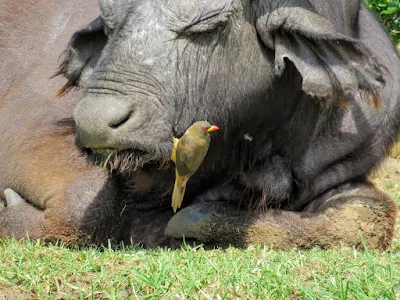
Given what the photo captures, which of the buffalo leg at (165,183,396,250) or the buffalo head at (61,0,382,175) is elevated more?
the buffalo head at (61,0,382,175)

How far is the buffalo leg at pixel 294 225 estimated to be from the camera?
5.12 metres

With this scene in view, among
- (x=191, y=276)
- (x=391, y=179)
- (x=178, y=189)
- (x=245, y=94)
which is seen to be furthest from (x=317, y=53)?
(x=391, y=179)

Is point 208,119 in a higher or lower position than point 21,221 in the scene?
higher

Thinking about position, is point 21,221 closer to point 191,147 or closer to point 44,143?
point 44,143

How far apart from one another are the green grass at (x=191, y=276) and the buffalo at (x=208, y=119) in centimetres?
81

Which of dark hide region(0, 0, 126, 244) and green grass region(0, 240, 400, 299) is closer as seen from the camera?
green grass region(0, 240, 400, 299)

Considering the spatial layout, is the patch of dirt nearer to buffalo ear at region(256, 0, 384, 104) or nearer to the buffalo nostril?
buffalo ear at region(256, 0, 384, 104)

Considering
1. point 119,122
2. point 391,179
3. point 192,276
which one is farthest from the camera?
point 391,179

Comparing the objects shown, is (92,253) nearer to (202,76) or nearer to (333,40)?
(202,76)

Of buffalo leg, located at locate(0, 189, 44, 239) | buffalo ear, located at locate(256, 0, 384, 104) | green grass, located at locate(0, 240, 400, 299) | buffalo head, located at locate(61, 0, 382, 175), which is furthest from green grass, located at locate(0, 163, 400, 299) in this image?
buffalo ear, located at locate(256, 0, 384, 104)

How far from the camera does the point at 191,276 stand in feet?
11.5

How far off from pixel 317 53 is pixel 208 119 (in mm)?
782

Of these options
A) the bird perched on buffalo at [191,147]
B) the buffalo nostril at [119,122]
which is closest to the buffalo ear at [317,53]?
the bird perched on buffalo at [191,147]

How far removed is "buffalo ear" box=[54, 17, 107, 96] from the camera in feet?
17.5
